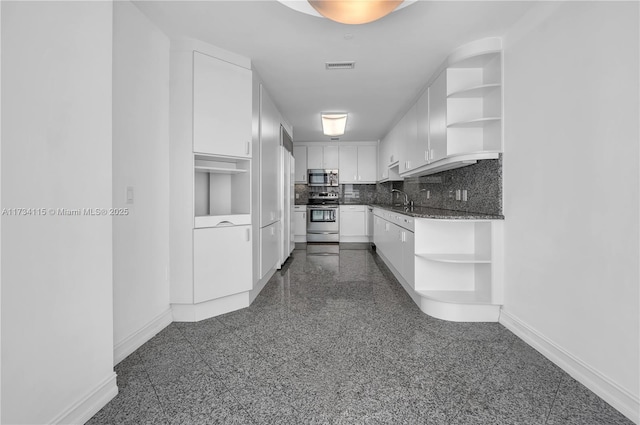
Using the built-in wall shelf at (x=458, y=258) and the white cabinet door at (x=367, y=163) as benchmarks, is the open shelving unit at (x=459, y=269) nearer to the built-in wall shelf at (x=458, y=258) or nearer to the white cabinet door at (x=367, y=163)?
the built-in wall shelf at (x=458, y=258)

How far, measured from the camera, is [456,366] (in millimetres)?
1887

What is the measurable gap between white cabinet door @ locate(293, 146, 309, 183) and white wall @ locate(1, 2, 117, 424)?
5.81 metres

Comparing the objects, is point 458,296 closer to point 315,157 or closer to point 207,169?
point 207,169

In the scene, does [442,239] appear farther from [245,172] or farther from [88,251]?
[88,251]

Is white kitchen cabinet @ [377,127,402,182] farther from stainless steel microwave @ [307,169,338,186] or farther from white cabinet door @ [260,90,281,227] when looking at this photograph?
white cabinet door @ [260,90,281,227]

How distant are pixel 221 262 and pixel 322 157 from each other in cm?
505

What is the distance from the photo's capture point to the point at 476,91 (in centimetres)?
281

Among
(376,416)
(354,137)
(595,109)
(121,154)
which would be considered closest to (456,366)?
(376,416)

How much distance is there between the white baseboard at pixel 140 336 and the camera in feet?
6.45

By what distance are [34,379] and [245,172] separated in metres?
2.13

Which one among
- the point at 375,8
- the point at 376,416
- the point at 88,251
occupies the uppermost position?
the point at 375,8

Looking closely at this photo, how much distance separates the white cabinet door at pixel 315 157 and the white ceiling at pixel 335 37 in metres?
3.42

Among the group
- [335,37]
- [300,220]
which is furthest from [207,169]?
[300,220]

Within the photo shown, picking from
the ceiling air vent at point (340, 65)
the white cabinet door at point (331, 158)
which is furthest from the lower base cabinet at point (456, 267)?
the white cabinet door at point (331, 158)
